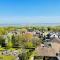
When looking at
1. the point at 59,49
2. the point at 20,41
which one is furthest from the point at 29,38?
the point at 59,49

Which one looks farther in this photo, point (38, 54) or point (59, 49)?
point (59, 49)

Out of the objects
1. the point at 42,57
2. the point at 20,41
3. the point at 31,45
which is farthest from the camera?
the point at 20,41

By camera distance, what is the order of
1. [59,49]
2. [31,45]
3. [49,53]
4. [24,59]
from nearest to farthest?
[24,59]
[49,53]
[59,49]
[31,45]

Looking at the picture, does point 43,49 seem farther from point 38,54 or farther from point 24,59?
point 24,59

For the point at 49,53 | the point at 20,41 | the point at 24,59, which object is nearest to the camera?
the point at 24,59

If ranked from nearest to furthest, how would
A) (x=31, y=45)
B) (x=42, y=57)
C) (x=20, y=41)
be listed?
(x=42, y=57) → (x=31, y=45) → (x=20, y=41)

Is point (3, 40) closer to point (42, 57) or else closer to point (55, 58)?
point (42, 57)

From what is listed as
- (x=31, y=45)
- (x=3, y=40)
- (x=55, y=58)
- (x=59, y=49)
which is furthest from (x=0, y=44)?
(x=55, y=58)

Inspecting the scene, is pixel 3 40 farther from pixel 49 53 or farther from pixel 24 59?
pixel 24 59

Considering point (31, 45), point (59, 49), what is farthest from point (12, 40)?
point (59, 49)

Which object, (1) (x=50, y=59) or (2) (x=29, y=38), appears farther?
(2) (x=29, y=38)
